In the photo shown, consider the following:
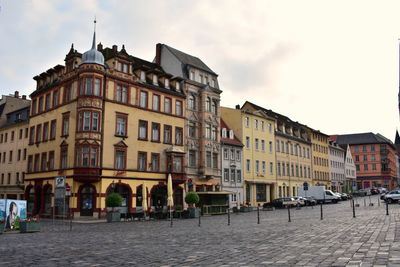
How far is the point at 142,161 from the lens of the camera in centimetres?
4562

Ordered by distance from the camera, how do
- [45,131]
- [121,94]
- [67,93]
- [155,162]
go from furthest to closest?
[155,162] → [45,131] → [121,94] → [67,93]

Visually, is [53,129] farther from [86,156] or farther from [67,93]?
[86,156]

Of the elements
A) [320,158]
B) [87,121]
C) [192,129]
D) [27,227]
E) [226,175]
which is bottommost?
[27,227]

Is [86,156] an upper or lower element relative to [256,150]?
lower

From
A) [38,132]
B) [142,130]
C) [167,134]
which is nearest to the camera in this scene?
[142,130]

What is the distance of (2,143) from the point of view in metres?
61.9

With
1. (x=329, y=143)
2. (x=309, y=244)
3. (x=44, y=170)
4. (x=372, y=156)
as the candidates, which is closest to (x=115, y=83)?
(x=44, y=170)

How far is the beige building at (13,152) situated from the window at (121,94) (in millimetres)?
18876

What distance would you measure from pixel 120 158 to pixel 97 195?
4772 mm

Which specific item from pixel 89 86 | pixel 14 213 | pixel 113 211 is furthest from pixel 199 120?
pixel 14 213

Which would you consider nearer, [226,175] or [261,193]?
[226,175]

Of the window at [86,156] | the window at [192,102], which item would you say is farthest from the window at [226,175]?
the window at [86,156]

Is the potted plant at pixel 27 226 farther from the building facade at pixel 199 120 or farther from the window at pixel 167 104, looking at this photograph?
the building facade at pixel 199 120

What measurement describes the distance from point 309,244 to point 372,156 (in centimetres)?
13611
